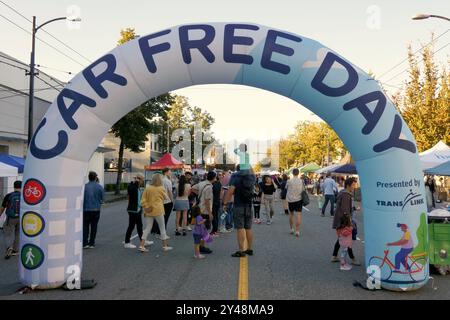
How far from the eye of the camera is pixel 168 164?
28.5m

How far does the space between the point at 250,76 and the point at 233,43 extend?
578 mm

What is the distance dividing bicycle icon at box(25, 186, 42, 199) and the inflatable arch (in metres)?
0.01

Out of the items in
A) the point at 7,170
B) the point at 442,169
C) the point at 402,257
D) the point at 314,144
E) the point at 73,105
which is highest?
the point at 314,144

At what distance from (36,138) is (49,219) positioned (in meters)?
1.25

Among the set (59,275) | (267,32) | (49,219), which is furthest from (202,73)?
(59,275)

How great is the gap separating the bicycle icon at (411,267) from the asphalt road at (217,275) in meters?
0.24

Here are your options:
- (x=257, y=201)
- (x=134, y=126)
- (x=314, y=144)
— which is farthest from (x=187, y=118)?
(x=257, y=201)

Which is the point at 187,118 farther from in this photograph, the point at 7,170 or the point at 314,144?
the point at 7,170

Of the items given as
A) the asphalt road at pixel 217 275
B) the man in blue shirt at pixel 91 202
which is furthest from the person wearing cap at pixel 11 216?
the man in blue shirt at pixel 91 202

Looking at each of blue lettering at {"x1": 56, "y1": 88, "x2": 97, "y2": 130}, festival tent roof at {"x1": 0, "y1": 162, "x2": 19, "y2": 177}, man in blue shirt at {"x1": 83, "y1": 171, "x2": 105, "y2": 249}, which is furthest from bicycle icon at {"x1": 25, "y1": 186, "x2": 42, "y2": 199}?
festival tent roof at {"x1": 0, "y1": 162, "x2": 19, "y2": 177}

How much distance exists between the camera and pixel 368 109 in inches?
250
